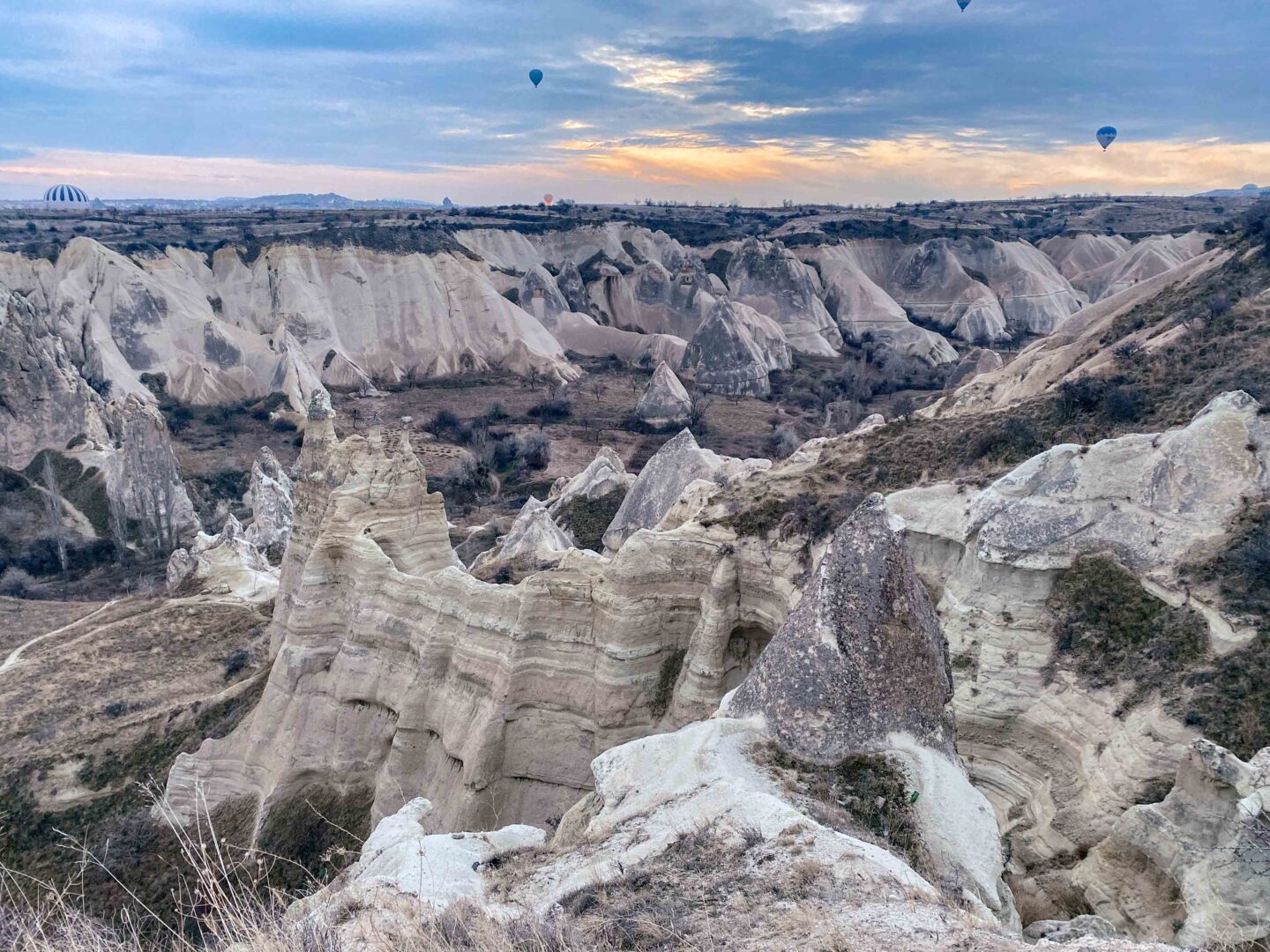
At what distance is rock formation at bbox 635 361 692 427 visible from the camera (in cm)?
6419

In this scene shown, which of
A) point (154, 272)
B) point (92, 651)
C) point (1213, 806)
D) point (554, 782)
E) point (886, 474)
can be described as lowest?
point (92, 651)

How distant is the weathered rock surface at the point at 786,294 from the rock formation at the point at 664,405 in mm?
28249

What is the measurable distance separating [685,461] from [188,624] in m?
18.3

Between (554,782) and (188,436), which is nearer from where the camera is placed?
(554,782)

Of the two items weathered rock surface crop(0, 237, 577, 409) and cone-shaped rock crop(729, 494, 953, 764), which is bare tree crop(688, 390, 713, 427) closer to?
weathered rock surface crop(0, 237, 577, 409)

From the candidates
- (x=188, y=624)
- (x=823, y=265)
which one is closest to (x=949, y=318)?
(x=823, y=265)

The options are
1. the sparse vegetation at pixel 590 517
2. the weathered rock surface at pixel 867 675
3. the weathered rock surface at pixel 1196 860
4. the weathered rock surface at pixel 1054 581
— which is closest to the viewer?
the weathered rock surface at pixel 1196 860

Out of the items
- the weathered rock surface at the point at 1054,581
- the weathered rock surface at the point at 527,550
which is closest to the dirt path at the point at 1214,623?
the weathered rock surface at the point at 1054,581

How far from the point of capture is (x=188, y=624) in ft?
89.1

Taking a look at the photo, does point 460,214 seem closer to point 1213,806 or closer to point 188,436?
point 188,436

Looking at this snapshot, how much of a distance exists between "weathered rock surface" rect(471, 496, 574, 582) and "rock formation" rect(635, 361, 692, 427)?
3240 centimetres

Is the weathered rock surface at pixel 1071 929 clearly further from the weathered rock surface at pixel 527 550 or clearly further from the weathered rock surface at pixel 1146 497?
the weathered rock surface at pixel 527 550

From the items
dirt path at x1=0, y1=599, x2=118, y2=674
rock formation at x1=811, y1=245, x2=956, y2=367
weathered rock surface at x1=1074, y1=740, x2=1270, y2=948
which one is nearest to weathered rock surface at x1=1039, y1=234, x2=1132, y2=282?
rock formation at x1=811, y1=245, x2=956, y2=367

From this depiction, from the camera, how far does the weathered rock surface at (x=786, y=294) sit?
298ft
